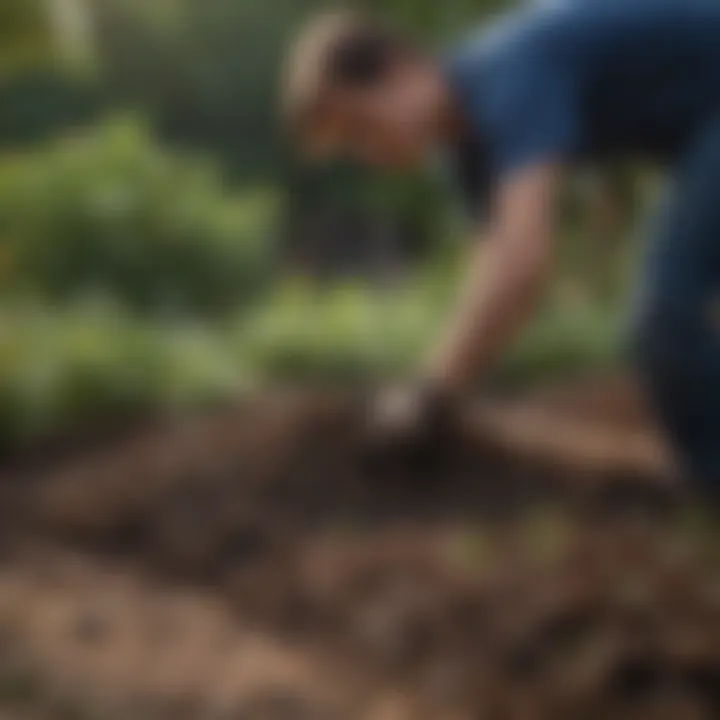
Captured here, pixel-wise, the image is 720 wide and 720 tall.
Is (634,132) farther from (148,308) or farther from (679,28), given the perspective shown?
(148,308)

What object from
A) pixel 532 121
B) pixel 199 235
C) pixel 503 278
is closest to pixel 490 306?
pixel 503 278

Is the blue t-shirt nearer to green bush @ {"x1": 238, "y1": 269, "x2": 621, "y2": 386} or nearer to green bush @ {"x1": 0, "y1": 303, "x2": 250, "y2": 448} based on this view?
green bush @ {"x1": 238, "y1": 269, "x2": 621, "y2": 386}

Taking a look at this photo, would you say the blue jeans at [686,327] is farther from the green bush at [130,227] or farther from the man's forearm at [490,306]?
the green bush at [130,227]

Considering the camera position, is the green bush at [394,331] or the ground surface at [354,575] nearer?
the ground surface at [354,575]

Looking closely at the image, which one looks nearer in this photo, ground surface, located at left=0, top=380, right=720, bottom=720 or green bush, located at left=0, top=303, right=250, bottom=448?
ground surface, located at left=0, top=380, right=720, bottom=720

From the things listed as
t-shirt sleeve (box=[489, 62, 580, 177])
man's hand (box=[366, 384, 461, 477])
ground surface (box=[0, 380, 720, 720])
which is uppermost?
t-shirt sleeve (box=[489, 62, 580, 177])

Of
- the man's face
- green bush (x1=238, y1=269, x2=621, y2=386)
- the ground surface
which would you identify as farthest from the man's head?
the ground surface

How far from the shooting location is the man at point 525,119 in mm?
1298

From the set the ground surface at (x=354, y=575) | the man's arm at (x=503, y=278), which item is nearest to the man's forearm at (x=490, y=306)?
the man's arm at (x=503, y=278)

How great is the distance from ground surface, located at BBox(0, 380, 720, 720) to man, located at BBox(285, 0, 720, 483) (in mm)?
113

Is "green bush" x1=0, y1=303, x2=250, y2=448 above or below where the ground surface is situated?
above

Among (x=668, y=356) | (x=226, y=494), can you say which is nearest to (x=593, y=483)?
(x=668, y=356)

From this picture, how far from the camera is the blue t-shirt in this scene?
4.25ft

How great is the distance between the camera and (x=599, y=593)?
1.30 metres
